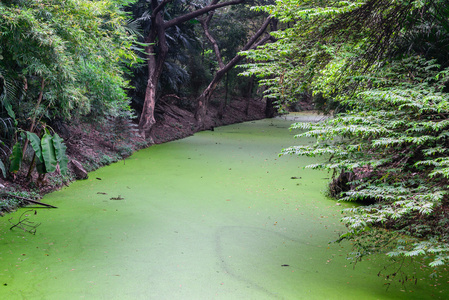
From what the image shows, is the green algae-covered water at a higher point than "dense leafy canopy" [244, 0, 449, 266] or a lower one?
lower

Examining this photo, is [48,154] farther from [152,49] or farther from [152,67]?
[152,49]

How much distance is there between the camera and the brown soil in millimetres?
4512

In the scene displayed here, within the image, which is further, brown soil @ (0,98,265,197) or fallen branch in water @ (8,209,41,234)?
brown soil @ (0,98,265,197)

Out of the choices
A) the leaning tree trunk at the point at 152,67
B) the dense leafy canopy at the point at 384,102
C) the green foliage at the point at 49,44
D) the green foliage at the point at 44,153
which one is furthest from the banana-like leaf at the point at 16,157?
the leaning tree trunk at the point at 152,67

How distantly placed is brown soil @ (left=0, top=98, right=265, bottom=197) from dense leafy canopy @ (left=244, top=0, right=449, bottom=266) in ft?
Result: 10.1

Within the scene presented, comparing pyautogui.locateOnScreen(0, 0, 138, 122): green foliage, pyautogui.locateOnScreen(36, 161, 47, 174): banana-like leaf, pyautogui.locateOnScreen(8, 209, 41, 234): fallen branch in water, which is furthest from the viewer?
pyautogui.locateOnScreen(36, 161, 47, 174): banana-like leaf

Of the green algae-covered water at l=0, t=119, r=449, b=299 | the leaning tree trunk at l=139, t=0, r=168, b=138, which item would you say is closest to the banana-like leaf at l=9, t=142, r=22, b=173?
the green algae-covered water at l=0, t=119, r=449, b=299

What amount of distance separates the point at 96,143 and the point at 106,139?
0.90ft

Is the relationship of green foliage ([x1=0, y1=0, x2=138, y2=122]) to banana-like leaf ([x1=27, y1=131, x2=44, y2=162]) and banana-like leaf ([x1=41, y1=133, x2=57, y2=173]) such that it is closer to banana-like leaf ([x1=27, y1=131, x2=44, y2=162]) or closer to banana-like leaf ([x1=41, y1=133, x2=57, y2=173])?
banana-like leaf ([x1=27, y1=131, x2=44, y2=162])

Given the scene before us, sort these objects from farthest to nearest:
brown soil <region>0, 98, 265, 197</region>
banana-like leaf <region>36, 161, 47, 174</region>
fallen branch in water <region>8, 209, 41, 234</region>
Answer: brown soil <region>0, 98, 265, 197</region> < banana-like leaf <region>36, 161, 47, 174</region> < fallen branch in water <region>8, 209, 41, 234</region>

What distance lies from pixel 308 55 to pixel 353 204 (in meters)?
2.01

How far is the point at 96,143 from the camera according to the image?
692 centimetres

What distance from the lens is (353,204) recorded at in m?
4.40

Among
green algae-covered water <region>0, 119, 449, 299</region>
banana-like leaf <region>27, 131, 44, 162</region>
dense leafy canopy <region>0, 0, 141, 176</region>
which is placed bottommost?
green algae-covered water <region>0, 119, 449, 299</region>
